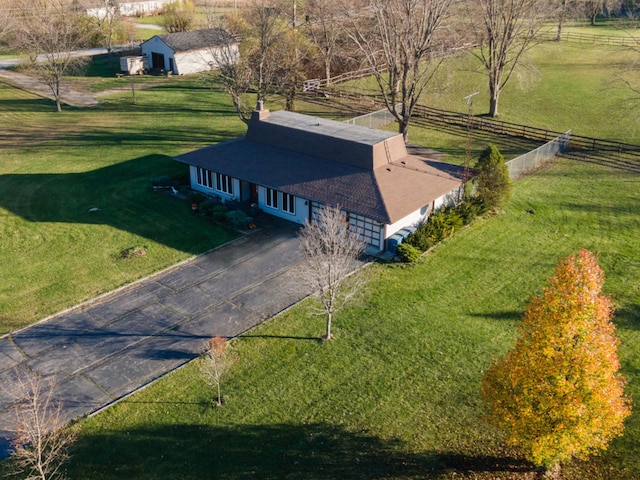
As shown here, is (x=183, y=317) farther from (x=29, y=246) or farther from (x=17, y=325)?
(x=29, y=246)

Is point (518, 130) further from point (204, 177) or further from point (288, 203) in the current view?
point (204, 177)

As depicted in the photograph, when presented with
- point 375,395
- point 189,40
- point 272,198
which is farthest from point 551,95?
point 375,395

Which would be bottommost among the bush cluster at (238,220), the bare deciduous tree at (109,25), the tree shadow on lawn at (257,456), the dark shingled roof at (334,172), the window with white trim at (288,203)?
the tree shadow on lawn at (257,456)

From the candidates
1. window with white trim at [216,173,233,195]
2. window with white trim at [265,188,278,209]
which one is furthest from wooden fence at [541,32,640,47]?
window with white trim at [216,173,233,195]

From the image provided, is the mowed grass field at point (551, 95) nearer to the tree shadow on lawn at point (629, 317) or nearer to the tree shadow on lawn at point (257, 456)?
the tree shadow on lawn at point (629, 317)

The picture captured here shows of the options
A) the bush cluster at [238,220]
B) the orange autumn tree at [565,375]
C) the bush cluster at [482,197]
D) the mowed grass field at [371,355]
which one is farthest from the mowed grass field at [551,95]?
the orange autumn tree at [565,375]

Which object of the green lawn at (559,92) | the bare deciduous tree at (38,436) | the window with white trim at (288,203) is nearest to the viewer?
the bare deciduous tree at (38,436)

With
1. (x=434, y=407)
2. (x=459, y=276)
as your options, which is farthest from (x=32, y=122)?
(x=434, y=407)
